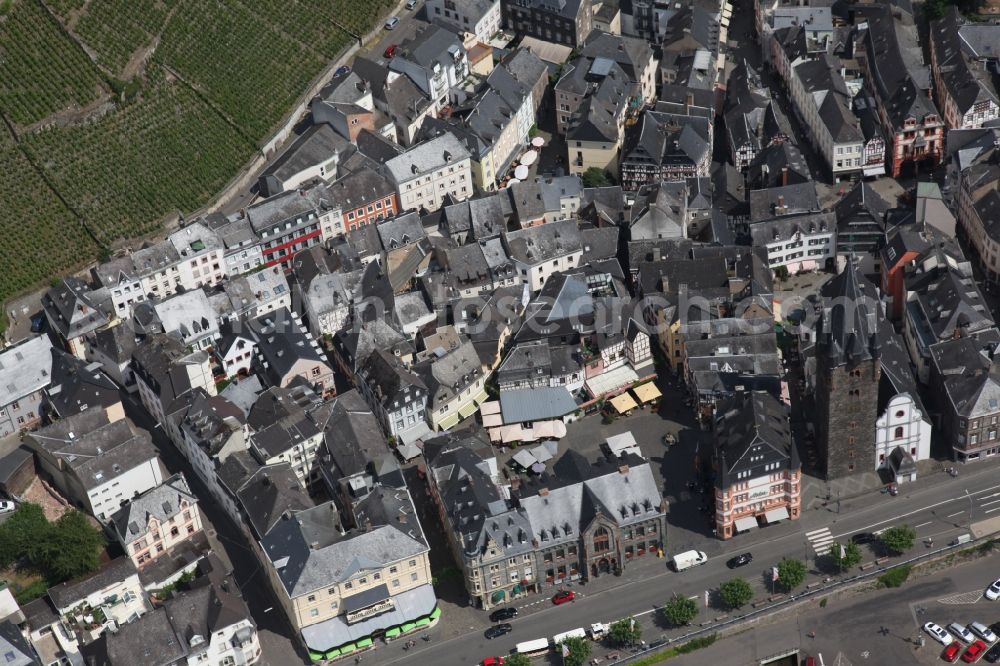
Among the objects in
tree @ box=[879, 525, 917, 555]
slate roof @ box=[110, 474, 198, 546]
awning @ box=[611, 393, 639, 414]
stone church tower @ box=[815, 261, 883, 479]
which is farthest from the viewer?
awning @ box=[611, 393, 639, 414]

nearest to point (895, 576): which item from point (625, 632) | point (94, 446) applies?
point (625, 632)

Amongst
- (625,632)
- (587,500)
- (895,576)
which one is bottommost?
(895,576)

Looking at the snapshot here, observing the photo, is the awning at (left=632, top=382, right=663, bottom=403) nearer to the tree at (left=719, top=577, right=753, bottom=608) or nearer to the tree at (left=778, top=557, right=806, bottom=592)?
the tree at (left=778, top=557, right=806, bottom=592)

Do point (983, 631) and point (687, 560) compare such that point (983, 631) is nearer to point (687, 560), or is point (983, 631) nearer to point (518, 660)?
point (687, 560)

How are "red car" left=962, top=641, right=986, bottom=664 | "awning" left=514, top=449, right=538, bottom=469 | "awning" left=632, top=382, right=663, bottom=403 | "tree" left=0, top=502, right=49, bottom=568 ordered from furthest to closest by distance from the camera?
"awning" left=632, top=382, right=663, bottom=403, "awning" left=514, top=449, right=538, bottom=469, "tree" left=0, top=502, right=49, bottom=568, "red car" left=962, top=641, right=986, bottom=664

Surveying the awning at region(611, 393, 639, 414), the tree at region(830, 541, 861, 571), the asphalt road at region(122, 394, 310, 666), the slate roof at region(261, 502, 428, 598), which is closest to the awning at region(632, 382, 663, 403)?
the awning at region(611, 393, 639, 414)

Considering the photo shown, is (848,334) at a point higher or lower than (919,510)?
higher
